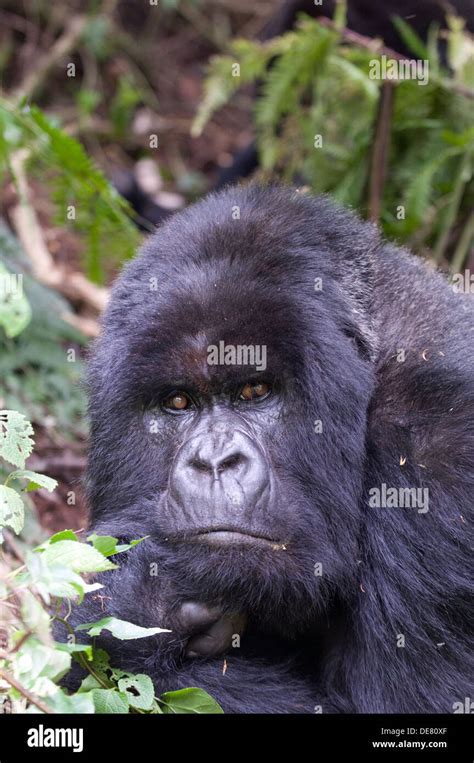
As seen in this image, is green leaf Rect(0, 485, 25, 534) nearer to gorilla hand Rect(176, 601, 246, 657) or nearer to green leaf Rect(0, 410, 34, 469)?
green leaf Rect(0, 410, 34, 469)

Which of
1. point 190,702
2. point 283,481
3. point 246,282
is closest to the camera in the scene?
point 190,702

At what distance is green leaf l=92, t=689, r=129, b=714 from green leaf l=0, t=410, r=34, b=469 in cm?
82

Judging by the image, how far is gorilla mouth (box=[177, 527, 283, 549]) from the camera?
341cm

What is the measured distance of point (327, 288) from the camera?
3760mm

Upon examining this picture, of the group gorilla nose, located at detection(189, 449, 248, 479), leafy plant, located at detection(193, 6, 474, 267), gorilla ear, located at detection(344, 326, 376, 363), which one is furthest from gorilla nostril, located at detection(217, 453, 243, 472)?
leafy plant, located at detection(193, 6, 474, 267)

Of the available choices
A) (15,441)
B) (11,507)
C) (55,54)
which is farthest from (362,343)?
(55,54)

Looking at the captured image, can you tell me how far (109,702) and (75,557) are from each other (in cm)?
51

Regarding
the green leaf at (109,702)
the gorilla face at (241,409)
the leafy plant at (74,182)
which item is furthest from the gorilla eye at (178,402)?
the leafy plant at (74,182)

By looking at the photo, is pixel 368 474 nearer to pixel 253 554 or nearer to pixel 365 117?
pixel 253 554

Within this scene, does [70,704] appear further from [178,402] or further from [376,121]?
[376,121]

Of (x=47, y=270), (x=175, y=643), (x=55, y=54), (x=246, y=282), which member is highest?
(x=55, y=54)

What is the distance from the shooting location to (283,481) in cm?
355

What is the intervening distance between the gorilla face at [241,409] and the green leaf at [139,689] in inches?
15.1
